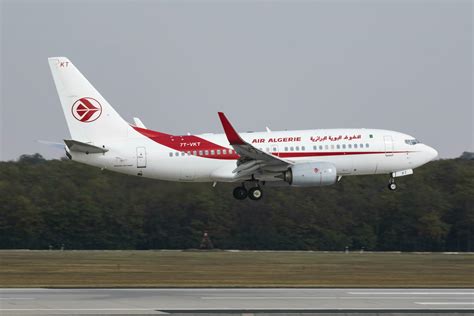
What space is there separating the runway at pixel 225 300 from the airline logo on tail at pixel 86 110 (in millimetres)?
16363

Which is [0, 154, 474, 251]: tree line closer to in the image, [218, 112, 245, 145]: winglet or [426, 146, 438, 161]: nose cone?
[426, 146, 438, 161]: nose cone

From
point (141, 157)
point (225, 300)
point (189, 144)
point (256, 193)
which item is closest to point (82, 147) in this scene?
point (141, 157)

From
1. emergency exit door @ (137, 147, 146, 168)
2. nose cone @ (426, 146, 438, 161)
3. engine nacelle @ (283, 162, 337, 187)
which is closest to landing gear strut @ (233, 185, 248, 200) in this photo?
engine nacelle @ (283, 162, 337, 187)

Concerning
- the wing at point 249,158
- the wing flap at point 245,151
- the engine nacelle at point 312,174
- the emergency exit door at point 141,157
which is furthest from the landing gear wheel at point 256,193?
the emergency exit door at point 141,157

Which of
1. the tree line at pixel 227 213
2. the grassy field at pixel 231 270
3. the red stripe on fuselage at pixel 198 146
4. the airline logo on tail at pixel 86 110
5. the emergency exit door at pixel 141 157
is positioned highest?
the airline logo on tail at pixel 86 110

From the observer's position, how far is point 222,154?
63.7 meters

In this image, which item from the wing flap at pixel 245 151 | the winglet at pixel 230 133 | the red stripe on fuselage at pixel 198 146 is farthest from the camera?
the red stripe on fuselage at pixel 198 146

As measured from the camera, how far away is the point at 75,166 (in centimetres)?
9744

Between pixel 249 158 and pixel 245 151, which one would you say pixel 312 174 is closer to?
pixel 249 158

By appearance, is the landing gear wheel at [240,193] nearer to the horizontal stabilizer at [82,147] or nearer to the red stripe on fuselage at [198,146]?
the red stripe on fuselage at [198,146]

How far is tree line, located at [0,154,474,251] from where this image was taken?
9269 centimetres

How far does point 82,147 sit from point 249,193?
10.5 meters

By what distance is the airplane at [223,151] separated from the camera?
206 feet

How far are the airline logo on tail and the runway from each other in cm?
1636
